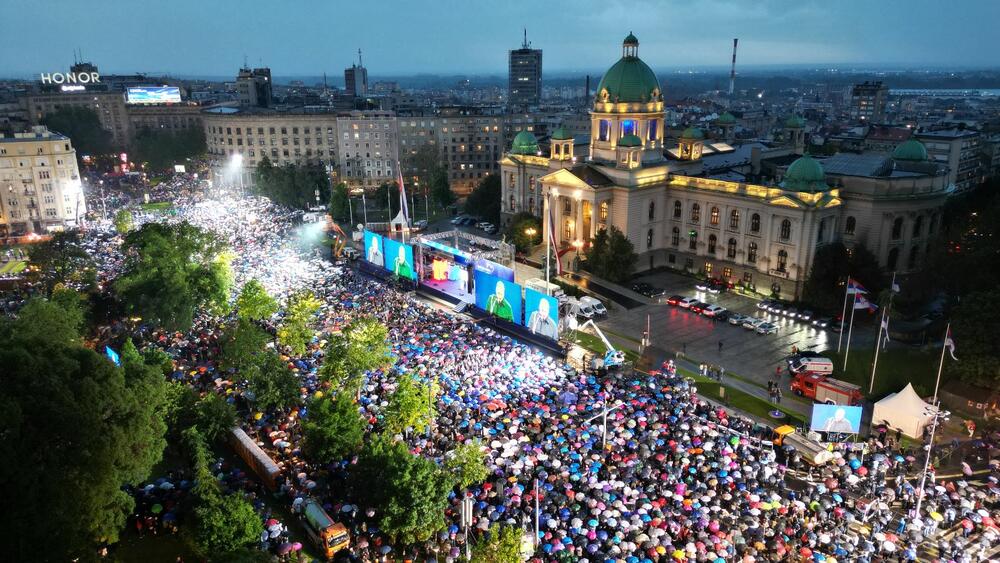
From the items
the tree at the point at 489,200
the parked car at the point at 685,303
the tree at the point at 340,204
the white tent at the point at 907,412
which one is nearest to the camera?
the white tent at the point at 907,412

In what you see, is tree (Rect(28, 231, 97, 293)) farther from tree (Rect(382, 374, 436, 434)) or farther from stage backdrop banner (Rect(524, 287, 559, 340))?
stage backdrop banner (Rect(524, 287, 559, 340))

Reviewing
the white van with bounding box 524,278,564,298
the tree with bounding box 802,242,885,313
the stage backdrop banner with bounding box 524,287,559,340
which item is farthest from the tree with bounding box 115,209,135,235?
the tree with bounding box 802,242,885,313

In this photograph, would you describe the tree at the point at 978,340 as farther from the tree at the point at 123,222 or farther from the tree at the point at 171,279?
the tree at the point at 123,222

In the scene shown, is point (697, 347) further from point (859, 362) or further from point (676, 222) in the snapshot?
point (676, 222)

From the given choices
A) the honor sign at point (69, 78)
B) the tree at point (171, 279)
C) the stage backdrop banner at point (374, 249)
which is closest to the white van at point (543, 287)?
the stage backdrop banner at point (374, 249)

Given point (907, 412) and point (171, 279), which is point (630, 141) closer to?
point (907, 412)

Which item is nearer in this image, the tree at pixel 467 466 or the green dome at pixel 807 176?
the tree at pixel 467 466

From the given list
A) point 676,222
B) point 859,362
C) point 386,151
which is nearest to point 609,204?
point 676,222
